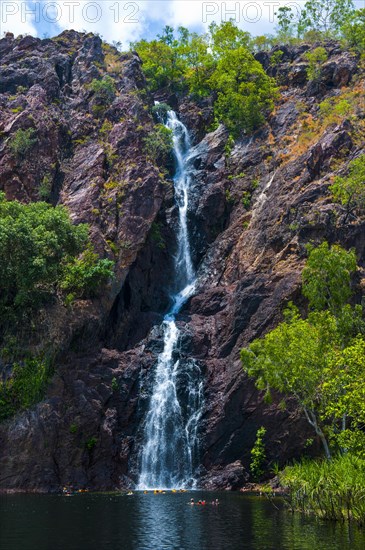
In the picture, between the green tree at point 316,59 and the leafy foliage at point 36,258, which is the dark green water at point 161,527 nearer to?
the leafy foliage at point 36,258

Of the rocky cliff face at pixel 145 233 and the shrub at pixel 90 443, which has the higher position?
the rocky cliff face at pixel 145 233

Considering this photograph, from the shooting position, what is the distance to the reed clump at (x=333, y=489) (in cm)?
2302

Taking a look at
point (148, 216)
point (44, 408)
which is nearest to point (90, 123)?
point (148, 216)

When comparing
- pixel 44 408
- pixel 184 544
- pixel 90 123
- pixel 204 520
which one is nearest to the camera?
pixel 184 544

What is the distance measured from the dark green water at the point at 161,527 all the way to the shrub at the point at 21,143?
121 feet

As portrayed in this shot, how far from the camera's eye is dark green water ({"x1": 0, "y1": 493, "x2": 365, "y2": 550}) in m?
19.8

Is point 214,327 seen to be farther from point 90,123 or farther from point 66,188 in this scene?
Answer: point 90,123

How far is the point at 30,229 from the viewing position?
45.7m

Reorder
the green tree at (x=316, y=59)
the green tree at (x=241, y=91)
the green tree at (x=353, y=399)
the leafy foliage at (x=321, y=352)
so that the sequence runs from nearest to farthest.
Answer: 1. the green tree at (x=353, y=399)
2. the leafy foliage at (x=321, y=352)
3. the green tree at (x=241, y=91)
4. the green tree at (x=316, y=59)

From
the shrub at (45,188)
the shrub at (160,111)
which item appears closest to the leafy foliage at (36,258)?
the shrub at (45,188)

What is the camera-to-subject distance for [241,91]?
73.4 meters

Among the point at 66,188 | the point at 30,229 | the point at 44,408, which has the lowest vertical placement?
the point at 44,408

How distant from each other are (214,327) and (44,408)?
1587 cm

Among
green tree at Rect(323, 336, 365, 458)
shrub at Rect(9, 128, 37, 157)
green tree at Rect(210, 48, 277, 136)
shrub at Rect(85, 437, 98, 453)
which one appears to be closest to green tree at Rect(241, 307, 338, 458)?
green tree at Rect(323, 336, 365, 458)
